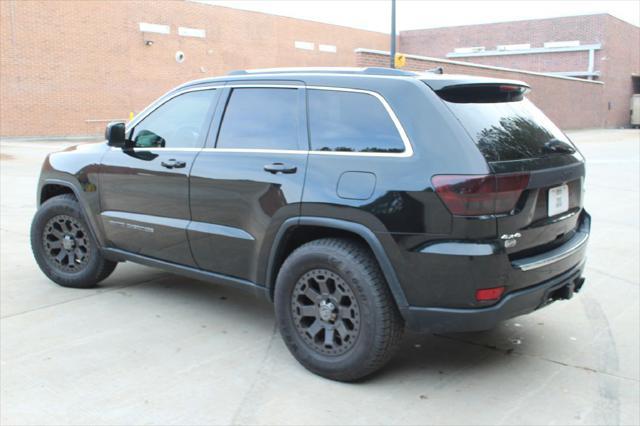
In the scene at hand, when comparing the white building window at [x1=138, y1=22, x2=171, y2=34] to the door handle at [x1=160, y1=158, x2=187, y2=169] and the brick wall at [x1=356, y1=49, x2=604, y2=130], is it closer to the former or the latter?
the brick wall at [x1=356, y1=49, x2=604, y2=130]

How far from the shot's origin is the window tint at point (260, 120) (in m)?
4.04

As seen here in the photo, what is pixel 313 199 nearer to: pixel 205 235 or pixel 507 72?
pixel 205 235

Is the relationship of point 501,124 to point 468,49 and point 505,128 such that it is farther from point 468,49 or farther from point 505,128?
point 468,49

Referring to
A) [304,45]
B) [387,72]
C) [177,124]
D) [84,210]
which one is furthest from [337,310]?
[304,45]

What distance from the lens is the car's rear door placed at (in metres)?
3.91

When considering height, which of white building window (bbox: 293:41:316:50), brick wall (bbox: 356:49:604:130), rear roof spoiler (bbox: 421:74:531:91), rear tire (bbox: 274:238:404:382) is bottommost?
rear tire (bbox: 274:238:404:382)

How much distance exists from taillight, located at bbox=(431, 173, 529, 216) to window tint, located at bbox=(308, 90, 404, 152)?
0.36 meters

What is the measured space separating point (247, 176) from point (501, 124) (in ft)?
5.35

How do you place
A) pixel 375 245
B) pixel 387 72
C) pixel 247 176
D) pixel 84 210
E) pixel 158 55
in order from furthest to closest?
pixel 158 55, pixel 84 210, pixel 247 176, pixel 387 72, pixel 375 245

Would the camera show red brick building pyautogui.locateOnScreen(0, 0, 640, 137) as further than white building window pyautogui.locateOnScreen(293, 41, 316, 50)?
No

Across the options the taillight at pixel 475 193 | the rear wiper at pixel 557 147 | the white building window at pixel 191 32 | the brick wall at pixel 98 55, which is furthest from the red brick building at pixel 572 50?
the taillight at pixel 475 193

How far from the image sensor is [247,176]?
13.4 feet

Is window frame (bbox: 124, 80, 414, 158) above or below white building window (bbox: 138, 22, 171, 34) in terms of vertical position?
below

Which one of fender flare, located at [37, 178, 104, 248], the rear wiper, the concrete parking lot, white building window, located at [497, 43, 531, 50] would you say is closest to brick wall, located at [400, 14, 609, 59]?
white building window, located at [497, 43, 531, 50]
